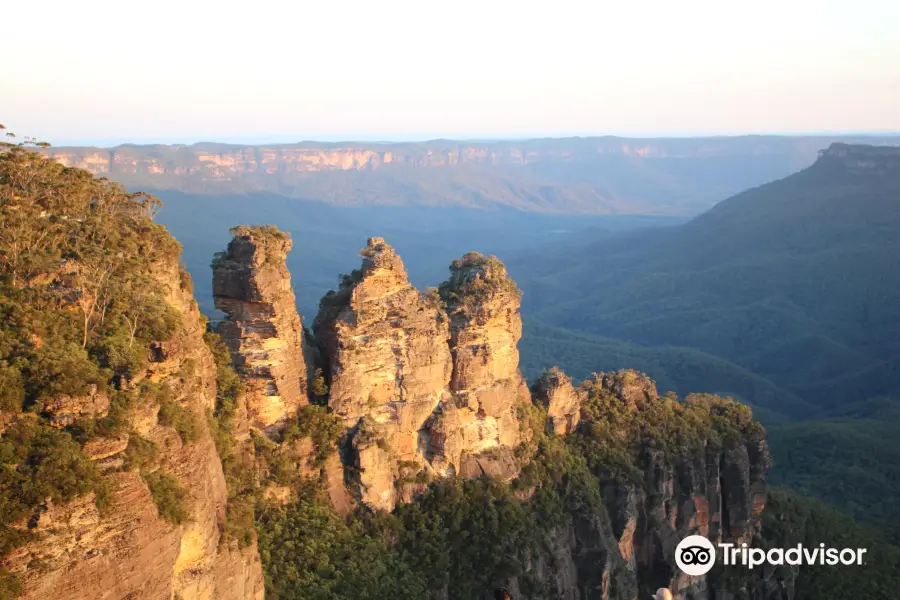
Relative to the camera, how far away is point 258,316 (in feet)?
94.3

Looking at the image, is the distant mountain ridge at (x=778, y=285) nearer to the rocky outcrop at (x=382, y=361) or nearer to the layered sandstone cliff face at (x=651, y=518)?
the layered sandstone cliff face at (x=651, y=518)

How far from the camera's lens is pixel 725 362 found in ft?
349

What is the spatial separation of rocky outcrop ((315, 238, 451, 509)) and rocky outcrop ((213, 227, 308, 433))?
2502 millimetres

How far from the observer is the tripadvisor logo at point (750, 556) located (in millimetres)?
37906

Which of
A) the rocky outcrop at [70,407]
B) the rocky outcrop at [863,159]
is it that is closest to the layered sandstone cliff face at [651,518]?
the rocky outcrop at [70,407]

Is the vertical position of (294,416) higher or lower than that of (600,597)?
higher

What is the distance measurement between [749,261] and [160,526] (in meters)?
145

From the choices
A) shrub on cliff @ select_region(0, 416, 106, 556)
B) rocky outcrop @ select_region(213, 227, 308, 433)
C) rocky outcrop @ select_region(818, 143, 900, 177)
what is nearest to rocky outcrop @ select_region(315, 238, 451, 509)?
rocky outcrop @ select_region(213, 227, 308, 433)

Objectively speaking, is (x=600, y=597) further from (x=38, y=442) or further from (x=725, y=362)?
(x=725, y=362)

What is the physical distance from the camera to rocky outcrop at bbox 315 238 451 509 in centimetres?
3066

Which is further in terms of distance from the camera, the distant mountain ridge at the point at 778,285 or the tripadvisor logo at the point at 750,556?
the distant mountain ridge at the point at 778,285

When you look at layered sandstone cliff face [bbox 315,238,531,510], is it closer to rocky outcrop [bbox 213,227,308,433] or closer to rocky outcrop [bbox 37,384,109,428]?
rocky outcrop [bbox 213,227,308,433]

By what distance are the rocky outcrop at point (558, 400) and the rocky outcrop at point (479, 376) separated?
3947 mm

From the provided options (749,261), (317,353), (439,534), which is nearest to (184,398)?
(317,353)
